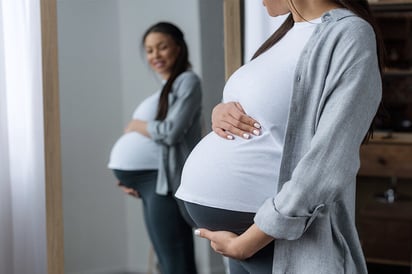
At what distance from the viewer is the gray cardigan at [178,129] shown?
4.85 feet

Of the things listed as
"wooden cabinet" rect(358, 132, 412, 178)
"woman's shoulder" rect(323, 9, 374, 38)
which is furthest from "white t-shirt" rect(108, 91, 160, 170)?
"wooden cabinet" rect(358, 132, 412, 178)

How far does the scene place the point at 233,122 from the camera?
Result: 110 centimetres

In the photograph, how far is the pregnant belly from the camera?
3.50 ft

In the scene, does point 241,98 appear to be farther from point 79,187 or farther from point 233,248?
point 79,187

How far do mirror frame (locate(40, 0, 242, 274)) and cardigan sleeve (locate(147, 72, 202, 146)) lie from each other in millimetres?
97

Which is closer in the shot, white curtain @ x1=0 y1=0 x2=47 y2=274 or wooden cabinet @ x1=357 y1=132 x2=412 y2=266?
white curtain @ x1=0 y1=0 x2=47 y2=274

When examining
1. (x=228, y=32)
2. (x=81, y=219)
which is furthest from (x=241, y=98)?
(x=81, y=219)

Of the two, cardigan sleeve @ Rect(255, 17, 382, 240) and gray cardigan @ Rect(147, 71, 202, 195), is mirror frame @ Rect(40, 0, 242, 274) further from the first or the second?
cardigan sleeve @ Rect(255, 17, 382, 240)

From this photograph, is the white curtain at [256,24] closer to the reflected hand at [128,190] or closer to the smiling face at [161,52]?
the smiling face at [161,52]

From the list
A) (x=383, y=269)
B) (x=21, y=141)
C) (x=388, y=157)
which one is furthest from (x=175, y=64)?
(x=383, y=269)

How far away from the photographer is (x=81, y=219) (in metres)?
1.52

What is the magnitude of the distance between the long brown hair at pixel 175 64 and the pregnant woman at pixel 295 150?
0.34 metres

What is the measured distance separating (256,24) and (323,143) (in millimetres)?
577

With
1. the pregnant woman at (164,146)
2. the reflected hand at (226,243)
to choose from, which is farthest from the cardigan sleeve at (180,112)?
the reflected hand at (226,243)
